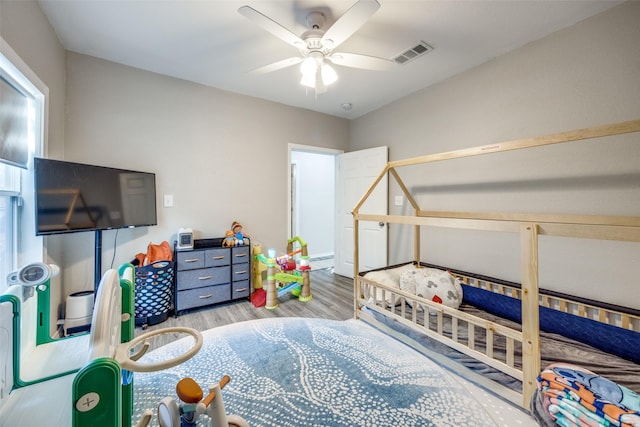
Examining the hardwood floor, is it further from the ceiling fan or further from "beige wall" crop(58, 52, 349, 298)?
the ceiling fan

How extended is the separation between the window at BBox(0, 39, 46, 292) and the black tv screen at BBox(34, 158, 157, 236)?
5.5 inches

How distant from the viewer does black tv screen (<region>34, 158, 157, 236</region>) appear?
69.4 inches

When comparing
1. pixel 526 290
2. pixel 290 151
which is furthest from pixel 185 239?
pixel 526 290

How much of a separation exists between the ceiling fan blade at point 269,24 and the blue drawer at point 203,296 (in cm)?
241

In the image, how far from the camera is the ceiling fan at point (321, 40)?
144 centimetres

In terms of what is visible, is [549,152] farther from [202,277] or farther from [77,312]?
[77,312]

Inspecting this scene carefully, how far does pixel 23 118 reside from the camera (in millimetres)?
1671

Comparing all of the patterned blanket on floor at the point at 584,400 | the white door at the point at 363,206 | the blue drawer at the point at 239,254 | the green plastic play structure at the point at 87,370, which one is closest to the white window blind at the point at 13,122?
the green plastic play structure at the point at 87,370

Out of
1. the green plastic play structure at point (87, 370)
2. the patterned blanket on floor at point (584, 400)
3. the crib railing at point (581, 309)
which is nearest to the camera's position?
the green plastic play structure at point (87, 370)

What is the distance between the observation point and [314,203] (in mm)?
5516

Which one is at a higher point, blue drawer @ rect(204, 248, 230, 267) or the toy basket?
blue drawer @ rect(204, 248, 230, 267)

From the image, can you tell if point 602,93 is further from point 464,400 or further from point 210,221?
point 210,221

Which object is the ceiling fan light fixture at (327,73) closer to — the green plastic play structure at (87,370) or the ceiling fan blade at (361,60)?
the ceiling fan blade at (361,60)

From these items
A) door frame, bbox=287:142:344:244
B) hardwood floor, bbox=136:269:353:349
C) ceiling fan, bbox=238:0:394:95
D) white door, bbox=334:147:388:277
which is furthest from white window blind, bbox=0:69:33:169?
white door, bbox=334:147:388:277
